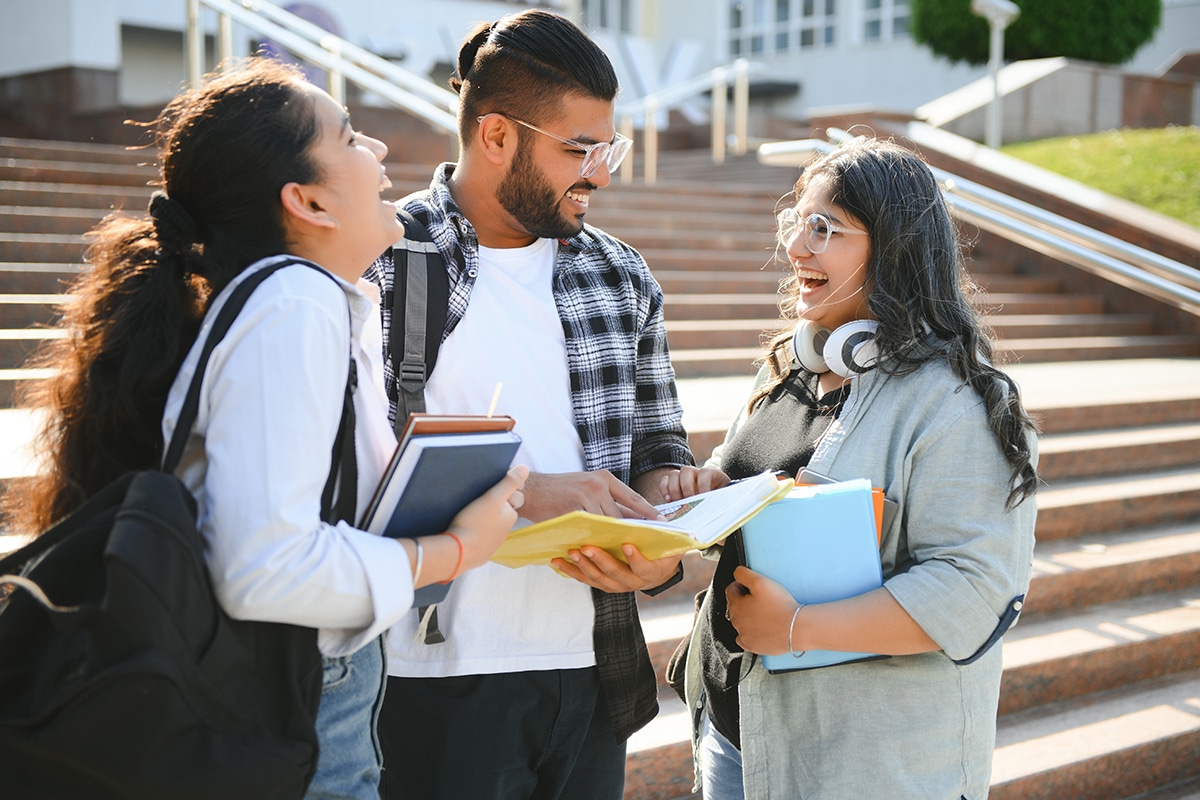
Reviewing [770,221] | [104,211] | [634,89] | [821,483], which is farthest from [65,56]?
[821,483]

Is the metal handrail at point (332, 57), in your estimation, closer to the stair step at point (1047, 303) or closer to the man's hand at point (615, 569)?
the stair step at point (1047, 303)

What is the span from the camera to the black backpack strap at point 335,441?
4.47 feet

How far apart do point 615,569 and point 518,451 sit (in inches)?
13.7

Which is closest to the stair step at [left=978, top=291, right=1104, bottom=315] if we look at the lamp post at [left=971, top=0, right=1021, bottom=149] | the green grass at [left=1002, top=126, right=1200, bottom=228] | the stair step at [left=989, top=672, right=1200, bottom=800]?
the green grass at [left=1002, top=126, right=1200, bottom=228]

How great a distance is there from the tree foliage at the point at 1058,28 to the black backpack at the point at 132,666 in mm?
16622

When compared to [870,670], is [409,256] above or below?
above

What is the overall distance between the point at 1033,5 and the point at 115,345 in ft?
54.7

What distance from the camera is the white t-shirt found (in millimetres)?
2107

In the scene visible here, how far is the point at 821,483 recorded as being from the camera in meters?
2.05

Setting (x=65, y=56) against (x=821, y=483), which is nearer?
(x=821, y=483)

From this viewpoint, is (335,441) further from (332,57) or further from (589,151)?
(332,57)

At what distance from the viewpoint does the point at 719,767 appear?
232 cm

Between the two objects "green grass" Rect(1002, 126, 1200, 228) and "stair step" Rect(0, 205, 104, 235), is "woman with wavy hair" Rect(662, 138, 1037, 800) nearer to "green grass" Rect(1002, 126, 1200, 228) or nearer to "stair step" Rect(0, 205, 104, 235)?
"stair step" Rect(0, 205, 104, 235)

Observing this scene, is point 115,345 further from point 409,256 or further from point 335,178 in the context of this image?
point 409,256
